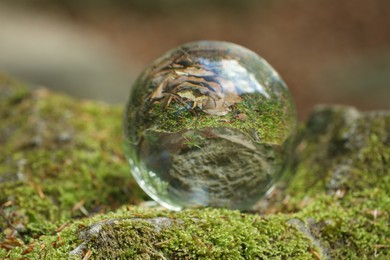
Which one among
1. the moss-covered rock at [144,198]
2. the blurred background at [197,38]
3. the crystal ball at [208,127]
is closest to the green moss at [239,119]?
the crystal ball at [208,127]

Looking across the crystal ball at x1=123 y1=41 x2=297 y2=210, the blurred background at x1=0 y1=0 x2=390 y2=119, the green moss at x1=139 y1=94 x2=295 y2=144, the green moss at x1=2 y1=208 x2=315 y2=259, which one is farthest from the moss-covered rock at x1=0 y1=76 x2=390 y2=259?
the blurred background at x1=0 y1=0 x2=390 y2=119

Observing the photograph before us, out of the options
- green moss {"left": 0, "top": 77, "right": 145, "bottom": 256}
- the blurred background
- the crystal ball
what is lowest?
green moss {"left": 0, "top": 77, "right": 145, "bottom": 256}

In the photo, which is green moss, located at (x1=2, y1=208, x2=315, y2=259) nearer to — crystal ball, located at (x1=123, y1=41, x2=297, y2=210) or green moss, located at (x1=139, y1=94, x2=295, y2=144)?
crystal ball, located at (x1=123, y1=41, x2=297, y2=210)

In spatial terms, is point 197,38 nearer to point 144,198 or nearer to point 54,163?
point 54,163

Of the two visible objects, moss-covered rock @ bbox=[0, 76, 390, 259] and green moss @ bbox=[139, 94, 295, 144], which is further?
green moss @ bbox=[139, 94, 295, 144]

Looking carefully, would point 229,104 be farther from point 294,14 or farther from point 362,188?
point 294,14

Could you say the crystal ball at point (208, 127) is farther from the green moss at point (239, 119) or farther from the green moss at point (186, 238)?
the green moss at point (186, 238)
